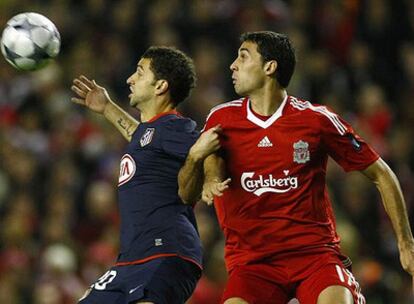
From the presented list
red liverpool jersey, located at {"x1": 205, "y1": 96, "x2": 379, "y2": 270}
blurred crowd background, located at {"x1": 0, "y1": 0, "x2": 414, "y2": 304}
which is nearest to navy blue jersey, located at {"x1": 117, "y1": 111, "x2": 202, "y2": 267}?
red liverpool jersey, located at {"x1": 205, "y1": 96, "x2": 379, "y2": 270}

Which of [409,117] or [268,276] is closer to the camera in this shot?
[268,276]

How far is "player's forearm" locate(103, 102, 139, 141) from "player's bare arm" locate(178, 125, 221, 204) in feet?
2.79

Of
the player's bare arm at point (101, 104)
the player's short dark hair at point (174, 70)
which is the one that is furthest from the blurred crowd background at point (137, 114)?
the player's short dark hair at point (174, 70)

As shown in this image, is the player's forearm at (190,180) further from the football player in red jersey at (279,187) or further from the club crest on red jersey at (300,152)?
the club crest on red jersey at (300,152)

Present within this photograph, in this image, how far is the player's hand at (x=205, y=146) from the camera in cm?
649

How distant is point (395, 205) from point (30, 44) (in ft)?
8.75

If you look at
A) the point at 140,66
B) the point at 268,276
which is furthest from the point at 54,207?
the point at 268,276

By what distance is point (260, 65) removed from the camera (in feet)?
22.6

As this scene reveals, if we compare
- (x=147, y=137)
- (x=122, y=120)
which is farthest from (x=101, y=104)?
(x=147, y=137)

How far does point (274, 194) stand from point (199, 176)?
45 cm

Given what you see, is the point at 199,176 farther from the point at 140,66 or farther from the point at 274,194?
the point at 140,66

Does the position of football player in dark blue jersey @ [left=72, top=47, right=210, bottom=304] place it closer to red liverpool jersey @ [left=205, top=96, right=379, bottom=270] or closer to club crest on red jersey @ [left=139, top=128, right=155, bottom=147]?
club crest on red jersey @ [left=139, top=128, right=155, bottom=147]

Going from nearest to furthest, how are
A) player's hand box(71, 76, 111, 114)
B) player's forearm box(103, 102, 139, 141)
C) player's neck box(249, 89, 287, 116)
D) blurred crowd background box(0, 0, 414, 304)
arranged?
player's neck box(249, 89, 287, 116)
player's forearm box(103, 102, 139, 141)
player's hand box(71, 76, 111, 114)
blurred crowd background box(0, 0, 414, 304)

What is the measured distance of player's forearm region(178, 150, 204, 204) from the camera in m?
6.53
